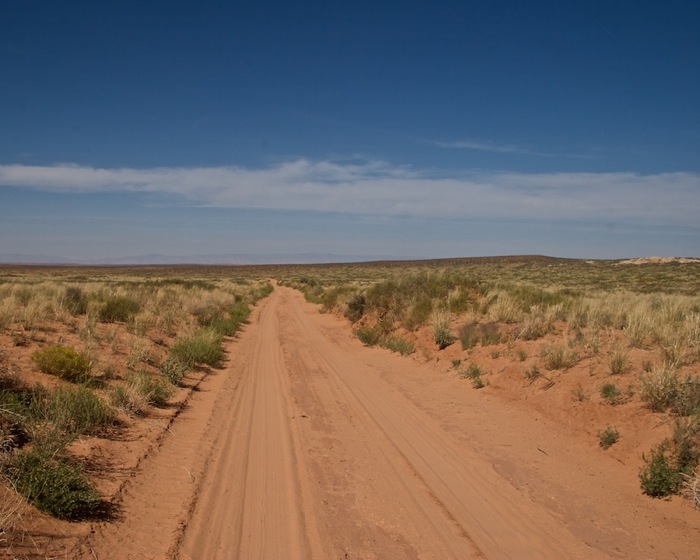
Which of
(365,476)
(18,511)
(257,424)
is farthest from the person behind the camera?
(257,424)

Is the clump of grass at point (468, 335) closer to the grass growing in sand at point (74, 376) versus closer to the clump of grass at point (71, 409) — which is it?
the grass growing in sand at point (74, 376)

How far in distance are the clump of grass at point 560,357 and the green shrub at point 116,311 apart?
1237cm

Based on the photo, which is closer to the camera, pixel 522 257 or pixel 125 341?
pixel 125 341

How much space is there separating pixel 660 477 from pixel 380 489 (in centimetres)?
Result: 318

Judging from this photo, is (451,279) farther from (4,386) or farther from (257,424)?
(4,386)

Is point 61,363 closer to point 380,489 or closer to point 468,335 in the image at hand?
point 380,489

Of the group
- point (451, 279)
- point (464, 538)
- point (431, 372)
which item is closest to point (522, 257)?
point (451, 279)

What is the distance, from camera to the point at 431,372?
40.5 feet

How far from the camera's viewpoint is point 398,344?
15211 mm

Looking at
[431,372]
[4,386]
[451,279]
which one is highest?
[451,279]

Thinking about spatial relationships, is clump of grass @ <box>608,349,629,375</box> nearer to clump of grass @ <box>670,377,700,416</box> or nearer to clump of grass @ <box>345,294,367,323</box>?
clump of grass @ <box>670,377,700,416</box>

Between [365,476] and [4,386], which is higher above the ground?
[4,386]

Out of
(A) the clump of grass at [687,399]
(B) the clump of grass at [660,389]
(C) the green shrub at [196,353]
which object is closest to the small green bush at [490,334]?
(B) the clump of grass at [660,389]

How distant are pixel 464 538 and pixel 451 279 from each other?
52.5 feet
